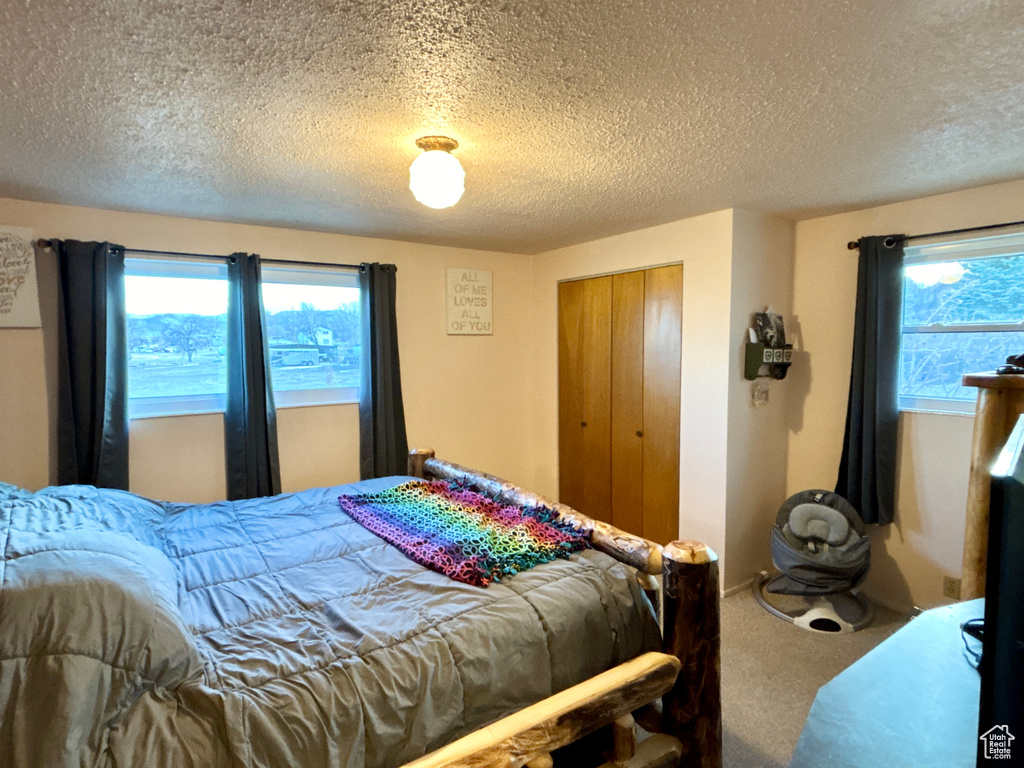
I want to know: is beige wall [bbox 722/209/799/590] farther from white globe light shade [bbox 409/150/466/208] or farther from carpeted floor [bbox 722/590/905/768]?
white globe light shade [bbox 409/150/466/208]

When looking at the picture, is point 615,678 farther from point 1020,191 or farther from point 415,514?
point 1020,191

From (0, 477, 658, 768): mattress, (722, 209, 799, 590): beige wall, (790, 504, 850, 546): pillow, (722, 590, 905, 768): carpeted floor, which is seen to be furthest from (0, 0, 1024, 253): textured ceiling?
(722, 590, 905, 768): carpeted floor

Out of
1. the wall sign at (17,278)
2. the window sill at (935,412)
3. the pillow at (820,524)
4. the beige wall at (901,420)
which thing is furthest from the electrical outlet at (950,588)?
the wall sign at (17,278)

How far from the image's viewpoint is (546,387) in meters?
4.36

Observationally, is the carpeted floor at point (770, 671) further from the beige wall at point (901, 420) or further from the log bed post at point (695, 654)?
the log bed post at point (695, 654)

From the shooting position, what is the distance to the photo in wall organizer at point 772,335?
3.02 metres

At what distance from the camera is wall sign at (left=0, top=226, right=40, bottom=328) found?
8.30 ft

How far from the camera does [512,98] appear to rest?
5.22 feet

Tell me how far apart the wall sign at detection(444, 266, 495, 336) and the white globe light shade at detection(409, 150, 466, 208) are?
6.76ft

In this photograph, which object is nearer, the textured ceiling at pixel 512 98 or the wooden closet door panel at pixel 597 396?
the textured ceiling at pixel 512 98

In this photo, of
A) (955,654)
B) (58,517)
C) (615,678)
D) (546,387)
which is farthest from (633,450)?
(58,517)

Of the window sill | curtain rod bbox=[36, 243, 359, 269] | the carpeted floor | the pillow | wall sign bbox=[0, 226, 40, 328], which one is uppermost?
curtain rod bbox=[36, 243, 359, 269]

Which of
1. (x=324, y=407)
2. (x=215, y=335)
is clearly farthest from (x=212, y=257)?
(x=324, y=407)

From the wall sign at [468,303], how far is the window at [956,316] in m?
2.75
